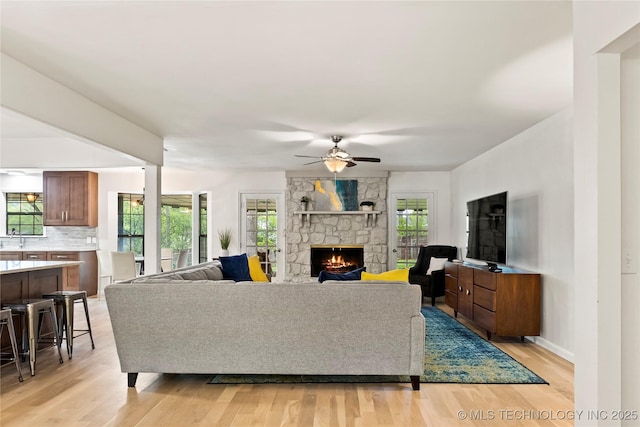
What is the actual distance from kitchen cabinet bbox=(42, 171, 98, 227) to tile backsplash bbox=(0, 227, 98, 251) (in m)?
0.25

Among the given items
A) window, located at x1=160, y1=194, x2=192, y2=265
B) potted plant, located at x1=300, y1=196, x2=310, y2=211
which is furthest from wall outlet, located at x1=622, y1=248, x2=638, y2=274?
window, located at x1=160, y1=194, x2=192, y2=265

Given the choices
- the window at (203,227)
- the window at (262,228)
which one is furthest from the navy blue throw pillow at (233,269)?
the window at (203,227)

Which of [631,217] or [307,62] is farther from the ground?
[307,62]

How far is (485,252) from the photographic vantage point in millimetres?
6016

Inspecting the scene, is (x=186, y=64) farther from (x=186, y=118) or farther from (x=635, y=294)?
(x=635, y=294)

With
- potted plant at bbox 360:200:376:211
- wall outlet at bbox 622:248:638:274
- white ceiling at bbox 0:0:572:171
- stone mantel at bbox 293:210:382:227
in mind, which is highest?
white ceiling at bbox 0:0:572:171

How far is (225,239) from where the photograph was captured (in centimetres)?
919

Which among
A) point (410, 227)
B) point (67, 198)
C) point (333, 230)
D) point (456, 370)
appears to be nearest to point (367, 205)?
point (333, 230)

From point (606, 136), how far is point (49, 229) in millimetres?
9156

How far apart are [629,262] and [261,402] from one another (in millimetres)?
2422

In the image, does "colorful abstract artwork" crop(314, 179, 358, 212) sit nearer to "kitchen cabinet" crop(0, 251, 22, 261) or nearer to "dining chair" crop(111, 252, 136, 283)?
"dining chair" crop(111, 252, 136, 283)

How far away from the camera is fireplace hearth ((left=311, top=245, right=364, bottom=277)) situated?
29.8 ft

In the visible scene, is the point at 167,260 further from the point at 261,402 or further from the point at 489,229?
the point at 261,402

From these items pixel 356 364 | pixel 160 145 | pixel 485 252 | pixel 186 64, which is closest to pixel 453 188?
pixel 485 252
